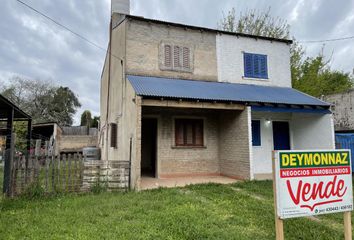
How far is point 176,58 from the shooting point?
37.9 feet

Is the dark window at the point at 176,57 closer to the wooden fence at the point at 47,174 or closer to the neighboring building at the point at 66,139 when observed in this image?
the wooden fence at the point at 47,174

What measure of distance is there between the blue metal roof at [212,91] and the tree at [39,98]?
33.2 metres

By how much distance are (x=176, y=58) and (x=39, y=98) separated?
115ft

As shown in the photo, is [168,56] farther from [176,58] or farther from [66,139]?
[66,139]

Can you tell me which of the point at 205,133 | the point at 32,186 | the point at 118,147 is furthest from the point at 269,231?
the point at 118,147

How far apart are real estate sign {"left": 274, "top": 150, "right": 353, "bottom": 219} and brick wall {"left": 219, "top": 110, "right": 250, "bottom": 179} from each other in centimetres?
594

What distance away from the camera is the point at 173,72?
11.4 meters

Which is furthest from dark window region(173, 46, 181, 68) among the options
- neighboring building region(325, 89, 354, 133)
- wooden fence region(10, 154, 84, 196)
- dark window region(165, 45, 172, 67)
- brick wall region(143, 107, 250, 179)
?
Answer: neighboring building region(325, 89, 354, 133)

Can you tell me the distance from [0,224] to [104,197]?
252 centimetres

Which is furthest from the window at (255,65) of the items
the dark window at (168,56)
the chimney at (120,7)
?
the chimney at (120,7)

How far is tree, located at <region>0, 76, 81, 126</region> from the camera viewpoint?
124ft

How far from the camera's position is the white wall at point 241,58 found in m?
12.4

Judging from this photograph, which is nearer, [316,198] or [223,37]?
[316,198]

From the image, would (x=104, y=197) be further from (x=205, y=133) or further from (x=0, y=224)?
(x=205, y=133)
